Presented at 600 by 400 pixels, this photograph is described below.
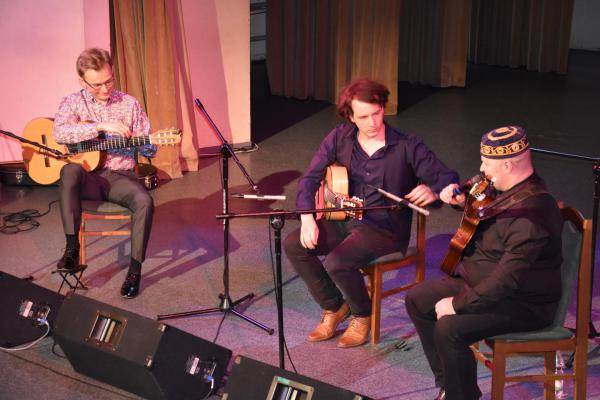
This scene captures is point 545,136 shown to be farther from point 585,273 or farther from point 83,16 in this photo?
point 585,273

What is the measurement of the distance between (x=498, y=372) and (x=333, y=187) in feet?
4.45

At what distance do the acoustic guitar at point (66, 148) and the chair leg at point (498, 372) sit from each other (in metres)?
2.34

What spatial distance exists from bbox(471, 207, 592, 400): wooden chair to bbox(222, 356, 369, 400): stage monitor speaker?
2.31 feet

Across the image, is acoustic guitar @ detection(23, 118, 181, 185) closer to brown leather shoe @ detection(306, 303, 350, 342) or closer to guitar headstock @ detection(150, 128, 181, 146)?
guitar headstock @ detection(150, 128, 181, 146)

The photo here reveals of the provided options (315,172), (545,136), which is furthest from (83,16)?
(545,136)

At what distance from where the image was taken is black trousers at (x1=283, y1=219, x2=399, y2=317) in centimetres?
416

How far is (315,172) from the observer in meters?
4.39

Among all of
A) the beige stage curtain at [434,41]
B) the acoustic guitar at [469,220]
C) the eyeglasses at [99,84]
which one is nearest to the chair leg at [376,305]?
the acoustic guitar at [469,220]

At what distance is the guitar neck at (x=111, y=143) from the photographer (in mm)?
5031

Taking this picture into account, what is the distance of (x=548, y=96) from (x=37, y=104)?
708 centimetres

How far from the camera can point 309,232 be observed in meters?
4.20

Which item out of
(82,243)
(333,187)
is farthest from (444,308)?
(82,243)

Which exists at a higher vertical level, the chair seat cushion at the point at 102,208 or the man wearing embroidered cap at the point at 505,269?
the man wearing embroidered cap at the point at 505,269

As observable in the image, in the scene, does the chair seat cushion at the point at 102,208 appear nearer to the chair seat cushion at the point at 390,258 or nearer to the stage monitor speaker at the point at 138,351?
the stage monitor speaker at the point at 138,351
